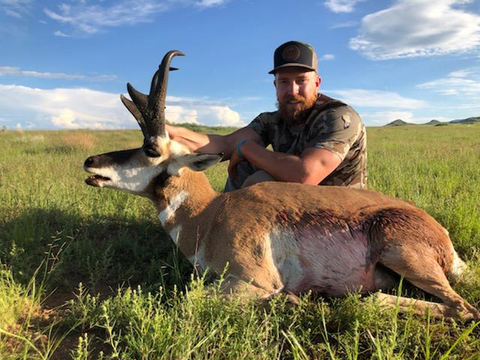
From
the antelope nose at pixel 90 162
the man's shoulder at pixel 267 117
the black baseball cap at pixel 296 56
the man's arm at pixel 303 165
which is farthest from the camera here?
the man's shoulder at pixel 267 117

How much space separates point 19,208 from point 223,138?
349 cm

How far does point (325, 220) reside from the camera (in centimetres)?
340

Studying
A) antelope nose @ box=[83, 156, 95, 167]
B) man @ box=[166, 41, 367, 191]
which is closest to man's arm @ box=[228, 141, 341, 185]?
man @ box=[166, 41, 367, 191]

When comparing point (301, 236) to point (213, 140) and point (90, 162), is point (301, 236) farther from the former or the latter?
point (213, 140)

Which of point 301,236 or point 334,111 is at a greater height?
point 334,111

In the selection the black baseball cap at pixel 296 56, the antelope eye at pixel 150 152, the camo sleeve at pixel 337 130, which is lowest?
the antelope eye at pixel 150 152

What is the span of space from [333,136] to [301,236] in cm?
166

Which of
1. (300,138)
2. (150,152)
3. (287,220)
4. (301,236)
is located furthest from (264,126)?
(301,236)

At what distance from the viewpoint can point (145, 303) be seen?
10.5ft

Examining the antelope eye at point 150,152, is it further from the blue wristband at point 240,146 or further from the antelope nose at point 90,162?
the blue wristband at point 240,146

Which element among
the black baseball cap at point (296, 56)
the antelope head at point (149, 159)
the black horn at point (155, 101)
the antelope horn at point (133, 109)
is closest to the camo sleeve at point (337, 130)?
the black baseball cap at point (296, 56)

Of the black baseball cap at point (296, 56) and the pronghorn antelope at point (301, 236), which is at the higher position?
the black baseball cap at point (296, 56)

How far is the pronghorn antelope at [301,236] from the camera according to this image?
122 inches

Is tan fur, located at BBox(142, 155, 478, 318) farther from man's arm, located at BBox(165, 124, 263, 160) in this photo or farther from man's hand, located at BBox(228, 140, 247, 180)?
man's arm, located at BBox(165, 124, 263, 160)
